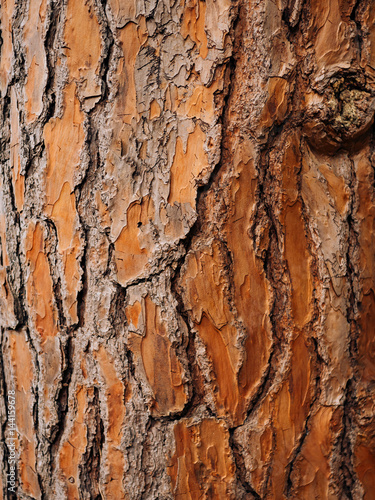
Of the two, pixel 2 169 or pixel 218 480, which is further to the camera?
pixel 2 169

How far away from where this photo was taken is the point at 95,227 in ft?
2.78

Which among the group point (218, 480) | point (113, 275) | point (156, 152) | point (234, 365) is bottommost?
point (218, 480)

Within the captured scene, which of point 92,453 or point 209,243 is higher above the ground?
point 209,243

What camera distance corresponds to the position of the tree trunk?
2.68ft

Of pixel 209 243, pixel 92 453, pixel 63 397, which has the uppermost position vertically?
pixel 209 243

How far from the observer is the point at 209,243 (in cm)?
82

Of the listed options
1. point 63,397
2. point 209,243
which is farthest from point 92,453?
point 209,243

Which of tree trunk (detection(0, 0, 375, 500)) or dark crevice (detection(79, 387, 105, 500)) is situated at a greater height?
tree trunk (detection(0, 0, 375, 500))

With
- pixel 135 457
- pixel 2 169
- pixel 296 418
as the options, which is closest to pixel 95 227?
pixel 2 169

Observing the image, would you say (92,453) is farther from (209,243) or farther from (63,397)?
(209,243)

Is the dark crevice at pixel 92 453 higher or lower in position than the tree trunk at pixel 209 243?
lower

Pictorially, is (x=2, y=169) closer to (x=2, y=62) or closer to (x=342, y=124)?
(x=2, y=62)

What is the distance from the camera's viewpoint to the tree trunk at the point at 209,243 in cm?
82

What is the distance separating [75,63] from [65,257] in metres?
0.39
